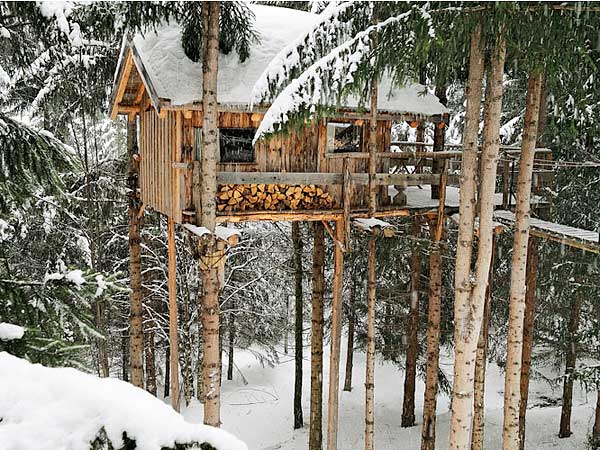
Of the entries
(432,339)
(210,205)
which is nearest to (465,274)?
(210,205)

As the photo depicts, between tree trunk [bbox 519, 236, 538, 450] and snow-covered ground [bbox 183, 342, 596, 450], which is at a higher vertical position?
tree trunk [bbox 519, 236, 538, 450]

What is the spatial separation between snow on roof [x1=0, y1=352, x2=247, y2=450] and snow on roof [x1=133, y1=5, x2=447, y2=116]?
20.9 ft

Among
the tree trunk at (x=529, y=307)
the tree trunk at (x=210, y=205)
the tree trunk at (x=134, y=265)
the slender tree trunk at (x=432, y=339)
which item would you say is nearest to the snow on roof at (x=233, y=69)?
the tree trunk at (x=210, y=205)

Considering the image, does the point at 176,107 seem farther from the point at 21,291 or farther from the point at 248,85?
the point at 21,291

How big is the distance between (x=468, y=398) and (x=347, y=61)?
14.4 ft

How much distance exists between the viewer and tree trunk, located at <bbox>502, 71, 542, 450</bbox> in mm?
7312

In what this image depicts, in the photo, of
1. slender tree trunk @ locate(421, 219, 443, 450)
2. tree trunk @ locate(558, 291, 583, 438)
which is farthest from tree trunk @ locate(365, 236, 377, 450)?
tree trunk @ locate(558, 291, 583, 438)

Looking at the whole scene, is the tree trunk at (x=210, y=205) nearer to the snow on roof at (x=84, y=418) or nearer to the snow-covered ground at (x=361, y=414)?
the snow on roof at (x=84, y=418)

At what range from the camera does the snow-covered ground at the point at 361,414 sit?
47.5 feet

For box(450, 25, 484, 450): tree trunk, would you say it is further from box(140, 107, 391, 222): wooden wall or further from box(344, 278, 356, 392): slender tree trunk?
box(344, 278, 356, 392): slender tree trunk

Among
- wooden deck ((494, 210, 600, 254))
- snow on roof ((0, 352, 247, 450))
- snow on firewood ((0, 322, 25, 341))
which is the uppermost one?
snow on roof ((0, 352, 247, 450))

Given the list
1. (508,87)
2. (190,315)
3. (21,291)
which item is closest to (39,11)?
(21,291)

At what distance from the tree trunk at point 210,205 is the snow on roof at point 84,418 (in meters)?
5.55

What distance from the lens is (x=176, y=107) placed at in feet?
27.6
